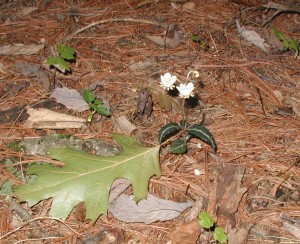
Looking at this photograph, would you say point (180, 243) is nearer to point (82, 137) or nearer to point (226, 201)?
point (226, 201)

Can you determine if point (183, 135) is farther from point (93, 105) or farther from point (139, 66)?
point (139, 66)

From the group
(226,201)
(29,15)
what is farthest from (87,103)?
(29,15)

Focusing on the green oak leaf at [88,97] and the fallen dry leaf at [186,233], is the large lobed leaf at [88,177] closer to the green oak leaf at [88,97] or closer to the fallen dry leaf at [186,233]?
the fallen dry leaf at [186,233]

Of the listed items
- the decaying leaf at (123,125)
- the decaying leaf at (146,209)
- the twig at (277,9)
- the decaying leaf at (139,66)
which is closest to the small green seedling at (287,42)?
the twig at (277,9)

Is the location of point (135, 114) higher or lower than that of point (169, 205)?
higher

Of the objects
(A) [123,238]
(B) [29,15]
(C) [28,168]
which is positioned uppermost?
(B) [29,15]

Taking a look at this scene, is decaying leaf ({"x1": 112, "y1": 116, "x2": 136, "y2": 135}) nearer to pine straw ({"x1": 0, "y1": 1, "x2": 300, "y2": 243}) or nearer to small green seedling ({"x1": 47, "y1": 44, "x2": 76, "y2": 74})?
pine straw ({"x1": 0, "y1": 1, "x2": 300, "y2": 243})
